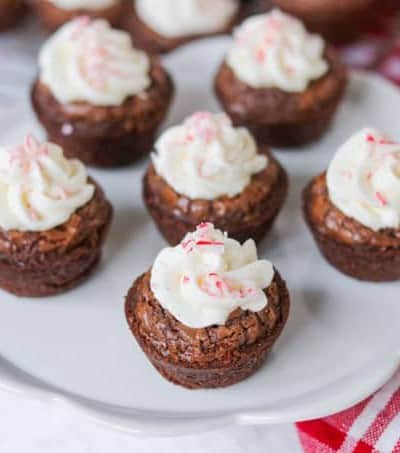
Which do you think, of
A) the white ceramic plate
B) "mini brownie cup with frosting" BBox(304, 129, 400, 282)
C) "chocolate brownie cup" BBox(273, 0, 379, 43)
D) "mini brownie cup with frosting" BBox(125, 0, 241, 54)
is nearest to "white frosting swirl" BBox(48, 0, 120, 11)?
"mini brownie cup with frosting" BBox(125, 0, 241, 54)

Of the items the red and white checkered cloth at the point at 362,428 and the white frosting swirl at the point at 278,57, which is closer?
the red and white checkered cloth at the point at 362,428

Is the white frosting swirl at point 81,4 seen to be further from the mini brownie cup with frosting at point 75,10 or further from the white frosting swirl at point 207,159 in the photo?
the white frosting swirl at point 207,159

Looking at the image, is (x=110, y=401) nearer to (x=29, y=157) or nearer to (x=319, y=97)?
(x=29, y=157)

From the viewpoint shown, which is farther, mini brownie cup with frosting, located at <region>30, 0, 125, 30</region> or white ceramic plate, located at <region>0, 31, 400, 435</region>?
mini brownie cup with frosting, located at <region>30, 0, 125, 30</region>

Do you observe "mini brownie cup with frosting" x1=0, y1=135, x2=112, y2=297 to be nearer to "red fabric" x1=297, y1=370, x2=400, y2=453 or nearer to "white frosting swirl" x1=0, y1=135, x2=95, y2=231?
"white frosting swirl" x1=0, y1=135, x2=95, y2=231

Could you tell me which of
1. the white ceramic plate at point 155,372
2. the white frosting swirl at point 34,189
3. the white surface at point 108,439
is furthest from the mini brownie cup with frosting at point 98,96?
the white surface at point 108,439

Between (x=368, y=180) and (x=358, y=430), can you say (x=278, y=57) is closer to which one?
(x=368, y=180)
